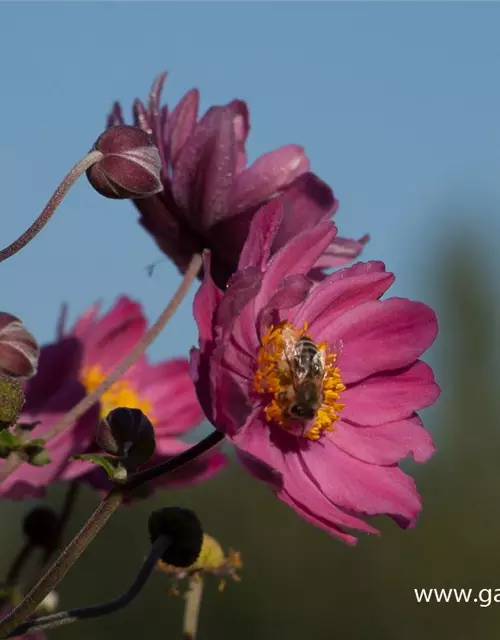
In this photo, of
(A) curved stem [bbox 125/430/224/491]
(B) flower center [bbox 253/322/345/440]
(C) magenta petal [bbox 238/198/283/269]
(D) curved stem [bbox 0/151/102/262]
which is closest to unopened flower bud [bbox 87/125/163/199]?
(D) curved stem [bbox 0/151/102/262]

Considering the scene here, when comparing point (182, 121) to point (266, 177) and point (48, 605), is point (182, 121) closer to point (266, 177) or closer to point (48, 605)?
point (266, 177)

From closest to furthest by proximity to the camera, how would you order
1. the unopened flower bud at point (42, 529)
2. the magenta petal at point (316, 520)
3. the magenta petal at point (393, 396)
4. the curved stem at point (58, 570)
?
the curved stem at point (58, 570) → the magenta petal at point (316, 520) → the magenta petal at point (393, 396) → the unopened flower bud at point (42, 529)

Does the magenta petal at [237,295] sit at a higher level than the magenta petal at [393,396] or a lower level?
higher

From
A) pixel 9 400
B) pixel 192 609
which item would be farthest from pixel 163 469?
pixel 192 609

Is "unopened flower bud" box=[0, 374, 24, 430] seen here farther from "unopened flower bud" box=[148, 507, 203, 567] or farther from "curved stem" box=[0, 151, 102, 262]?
"unopened flower bud" box=[148, 507, 203, 567]

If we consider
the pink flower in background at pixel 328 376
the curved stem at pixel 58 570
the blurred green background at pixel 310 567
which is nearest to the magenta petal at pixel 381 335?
the pink flower in background at pixel 328 376

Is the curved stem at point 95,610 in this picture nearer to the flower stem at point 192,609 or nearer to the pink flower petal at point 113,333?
the flower stem at point 192,609
